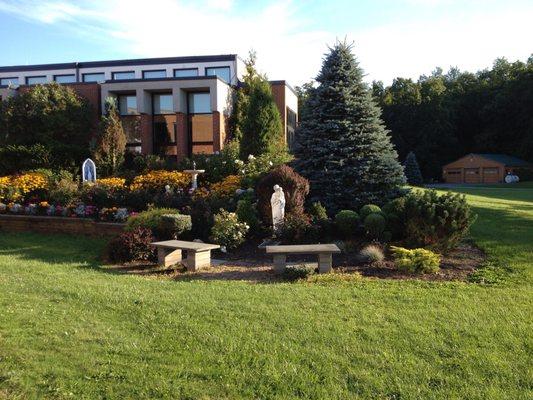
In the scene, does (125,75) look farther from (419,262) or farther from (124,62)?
(419,262)

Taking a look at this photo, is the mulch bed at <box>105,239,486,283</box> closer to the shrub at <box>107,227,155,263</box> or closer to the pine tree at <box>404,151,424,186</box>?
the shrub at <box>107,227,155,263</box>

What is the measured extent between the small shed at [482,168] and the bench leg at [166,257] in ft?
180

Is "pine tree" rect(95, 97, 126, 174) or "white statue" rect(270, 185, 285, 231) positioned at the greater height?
"pine tree" rect(95, 97, 126, 174)

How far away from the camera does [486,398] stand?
384 centimetres

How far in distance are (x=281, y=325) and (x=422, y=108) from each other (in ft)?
193

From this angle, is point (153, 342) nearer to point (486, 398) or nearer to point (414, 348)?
point (414, 348)

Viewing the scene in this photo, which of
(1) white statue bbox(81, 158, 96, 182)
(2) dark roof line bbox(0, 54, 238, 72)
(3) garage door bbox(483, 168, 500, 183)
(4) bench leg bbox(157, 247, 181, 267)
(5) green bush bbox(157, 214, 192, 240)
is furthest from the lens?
(3) garage door bbox(483, 168, 500, 183)

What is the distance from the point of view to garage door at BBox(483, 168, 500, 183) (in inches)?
2192

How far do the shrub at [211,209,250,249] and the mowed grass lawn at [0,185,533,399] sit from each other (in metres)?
2.99

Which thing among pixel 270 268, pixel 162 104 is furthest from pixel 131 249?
pixel 162 104

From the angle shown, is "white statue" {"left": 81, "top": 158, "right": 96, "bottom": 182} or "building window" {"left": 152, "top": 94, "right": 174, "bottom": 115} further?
"building window" {"left": 152, "top": 94, "right": 174, "bottom": 115}

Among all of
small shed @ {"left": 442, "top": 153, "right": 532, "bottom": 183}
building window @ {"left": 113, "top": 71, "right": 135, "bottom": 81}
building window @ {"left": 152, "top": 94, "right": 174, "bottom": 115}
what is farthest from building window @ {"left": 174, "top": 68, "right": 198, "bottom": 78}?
small shed @ {"left": 442, "top": 153, "right": 532, "bottom": 183}

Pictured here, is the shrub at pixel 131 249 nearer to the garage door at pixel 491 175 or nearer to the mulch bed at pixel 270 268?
the mulch bed at pixel 270 268

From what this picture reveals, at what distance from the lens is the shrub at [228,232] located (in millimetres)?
10625
